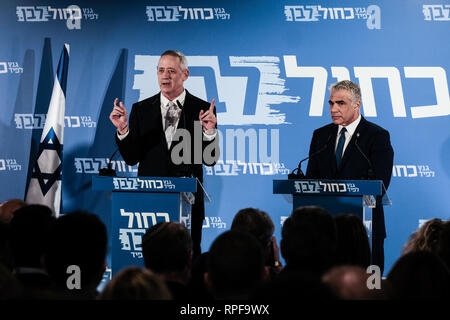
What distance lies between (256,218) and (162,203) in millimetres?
1160

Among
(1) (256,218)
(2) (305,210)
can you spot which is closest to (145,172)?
(1) (256,218)

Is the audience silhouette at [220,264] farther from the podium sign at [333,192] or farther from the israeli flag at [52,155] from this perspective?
the israeli flag at [52,155]

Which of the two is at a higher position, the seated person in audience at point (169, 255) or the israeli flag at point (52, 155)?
the israeli flag at point (52, 155)

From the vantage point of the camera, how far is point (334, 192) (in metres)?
4.52

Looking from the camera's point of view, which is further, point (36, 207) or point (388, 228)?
point (388, 228)

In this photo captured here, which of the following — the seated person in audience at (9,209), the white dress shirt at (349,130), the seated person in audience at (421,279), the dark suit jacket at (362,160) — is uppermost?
the white dress shirt at (349,130)

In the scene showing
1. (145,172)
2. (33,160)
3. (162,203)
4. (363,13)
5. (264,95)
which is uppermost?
(363,13)

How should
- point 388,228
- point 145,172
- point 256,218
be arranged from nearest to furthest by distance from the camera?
1. point 256,218
2. point 145,172
3. point 388,228

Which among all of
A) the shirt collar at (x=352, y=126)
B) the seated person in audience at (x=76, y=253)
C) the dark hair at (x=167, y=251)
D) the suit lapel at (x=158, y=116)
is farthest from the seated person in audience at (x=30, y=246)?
the shirt collar at (x=352, y=126)

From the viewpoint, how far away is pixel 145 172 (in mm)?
5637

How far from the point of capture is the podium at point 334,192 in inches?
176

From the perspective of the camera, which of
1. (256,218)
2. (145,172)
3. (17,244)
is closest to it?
(17,244)

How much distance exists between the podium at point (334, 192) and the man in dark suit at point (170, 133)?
994 millimetres
